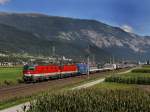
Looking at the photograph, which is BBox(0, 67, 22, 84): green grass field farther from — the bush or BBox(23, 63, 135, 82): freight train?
the bush

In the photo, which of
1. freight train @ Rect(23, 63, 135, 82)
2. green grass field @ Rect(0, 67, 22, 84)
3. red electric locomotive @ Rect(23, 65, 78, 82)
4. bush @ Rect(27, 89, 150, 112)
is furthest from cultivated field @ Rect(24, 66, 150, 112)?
freight train @ Rect(23, 63, 135, 82)

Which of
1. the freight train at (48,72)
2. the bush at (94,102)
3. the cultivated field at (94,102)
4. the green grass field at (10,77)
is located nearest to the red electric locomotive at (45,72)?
the freight train at (48,72)

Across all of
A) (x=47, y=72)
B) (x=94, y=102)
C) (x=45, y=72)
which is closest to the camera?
(x=94, y=102)

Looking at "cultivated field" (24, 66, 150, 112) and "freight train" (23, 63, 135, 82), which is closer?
"cultivated field" (24, 66, 150, 112)

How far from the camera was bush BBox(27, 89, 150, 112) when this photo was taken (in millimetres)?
23562

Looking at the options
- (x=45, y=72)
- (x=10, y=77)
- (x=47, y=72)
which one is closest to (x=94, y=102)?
(x=45, y=72)

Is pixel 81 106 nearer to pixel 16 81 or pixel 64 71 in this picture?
pixel 16 81

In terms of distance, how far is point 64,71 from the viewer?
350 feet

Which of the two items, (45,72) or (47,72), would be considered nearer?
(45,72)

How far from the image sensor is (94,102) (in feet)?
80.1

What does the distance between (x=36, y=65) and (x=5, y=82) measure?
10.0 metres

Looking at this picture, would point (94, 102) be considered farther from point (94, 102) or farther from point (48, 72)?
point (48, 72)

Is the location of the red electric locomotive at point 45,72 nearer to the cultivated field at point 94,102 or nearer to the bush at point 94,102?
the cultivated field at point 94,102

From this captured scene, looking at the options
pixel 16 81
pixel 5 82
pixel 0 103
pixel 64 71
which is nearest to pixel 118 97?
pixel 0 103
